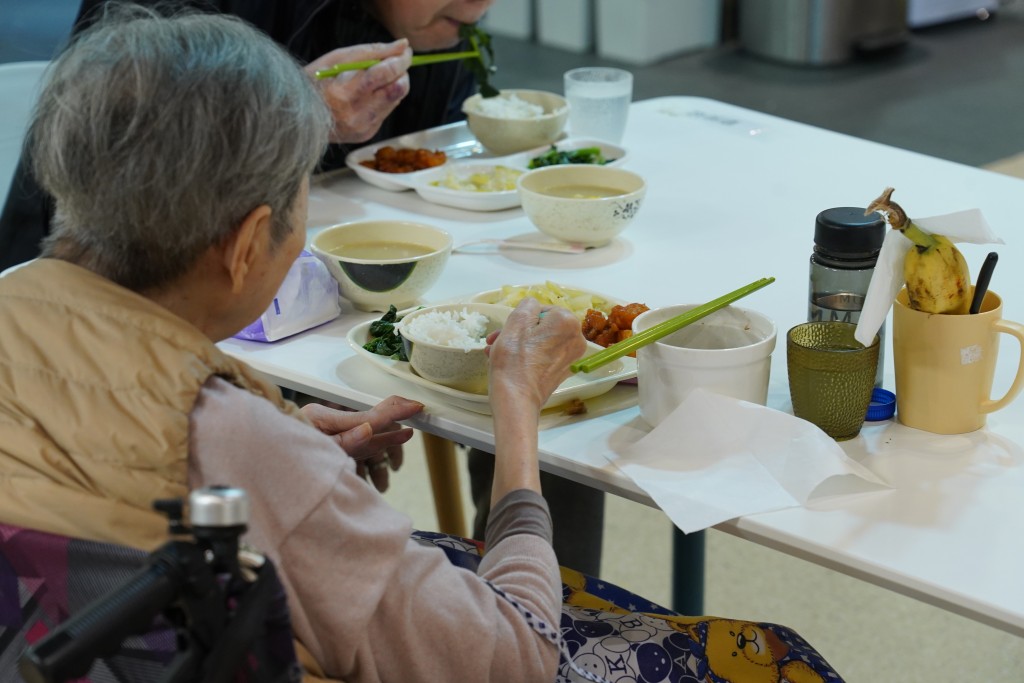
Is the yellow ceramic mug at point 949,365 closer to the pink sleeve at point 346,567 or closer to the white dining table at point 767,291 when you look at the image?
the white dining table at point 767,291

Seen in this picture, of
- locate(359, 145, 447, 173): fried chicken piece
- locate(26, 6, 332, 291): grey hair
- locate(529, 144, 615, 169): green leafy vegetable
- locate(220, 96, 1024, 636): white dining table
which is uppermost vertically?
locate(26, 6, 332, 291): grey hair

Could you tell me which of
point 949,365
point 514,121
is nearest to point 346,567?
point 949,365

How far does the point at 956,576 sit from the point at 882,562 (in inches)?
2.4

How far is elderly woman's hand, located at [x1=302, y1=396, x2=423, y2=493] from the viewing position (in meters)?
1.33

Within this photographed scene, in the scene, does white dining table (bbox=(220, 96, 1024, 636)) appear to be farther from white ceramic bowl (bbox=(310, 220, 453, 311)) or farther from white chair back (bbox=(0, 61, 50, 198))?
white chair back (bbox=(0, 61, 50, 198))

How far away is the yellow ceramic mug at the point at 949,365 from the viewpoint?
47.4 inches

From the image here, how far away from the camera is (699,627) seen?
131 cm

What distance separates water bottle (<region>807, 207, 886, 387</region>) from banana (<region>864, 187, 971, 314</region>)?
6 centimetres

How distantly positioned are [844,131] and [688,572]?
3167 mm

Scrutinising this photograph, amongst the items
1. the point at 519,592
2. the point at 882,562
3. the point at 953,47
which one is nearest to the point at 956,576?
the point at 882,562

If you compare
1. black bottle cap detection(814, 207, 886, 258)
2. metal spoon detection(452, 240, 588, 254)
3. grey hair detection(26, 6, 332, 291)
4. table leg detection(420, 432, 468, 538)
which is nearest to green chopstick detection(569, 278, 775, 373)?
black bottle cap detection(814, 207, 886, 258)

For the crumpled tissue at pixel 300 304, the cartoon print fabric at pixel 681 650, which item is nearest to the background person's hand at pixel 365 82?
the crumpled tissue at pixel 300 304

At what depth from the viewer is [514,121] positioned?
213cm

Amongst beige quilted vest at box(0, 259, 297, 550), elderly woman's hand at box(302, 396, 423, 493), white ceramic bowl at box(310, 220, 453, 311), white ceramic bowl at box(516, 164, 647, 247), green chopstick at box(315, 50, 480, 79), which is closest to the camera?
beige quilted vest at box(0, 259, 297, 550)
